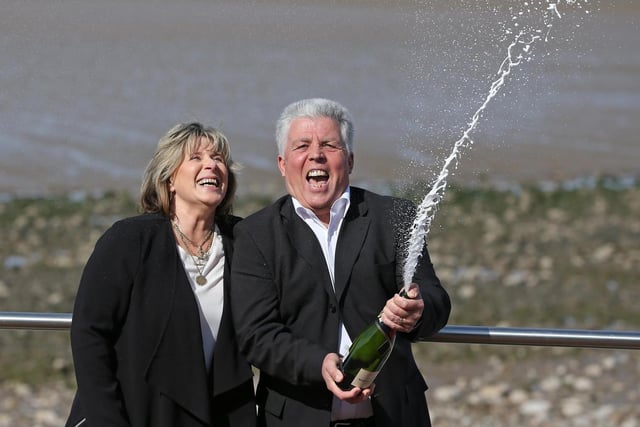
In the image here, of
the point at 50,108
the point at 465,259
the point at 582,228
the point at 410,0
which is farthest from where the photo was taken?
the point at 410,0

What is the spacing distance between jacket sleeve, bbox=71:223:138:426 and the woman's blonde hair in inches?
9.4

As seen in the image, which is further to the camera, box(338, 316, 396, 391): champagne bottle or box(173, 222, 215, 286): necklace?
box(173, 222, 215, 286): necklace

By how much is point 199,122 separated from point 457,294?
23.1 ft

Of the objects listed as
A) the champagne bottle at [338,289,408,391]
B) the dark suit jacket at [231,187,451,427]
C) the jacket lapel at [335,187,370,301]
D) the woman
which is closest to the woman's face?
the woman

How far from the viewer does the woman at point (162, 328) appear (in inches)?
126

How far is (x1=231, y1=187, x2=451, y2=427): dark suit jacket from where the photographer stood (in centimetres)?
317

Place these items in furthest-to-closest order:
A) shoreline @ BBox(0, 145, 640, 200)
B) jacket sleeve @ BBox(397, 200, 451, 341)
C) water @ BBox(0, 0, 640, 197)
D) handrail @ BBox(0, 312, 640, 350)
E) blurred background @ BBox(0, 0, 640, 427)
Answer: water @ BBox(0, 0, 640, 197), shoreline @ BBox(0, 145, 640, 200), blurred background @ BBox(0, 0, 640, 427), handrail @ BBox(0, 312, 640, 350), jacket sleeve @ BBox(397, 200, 451, 341)

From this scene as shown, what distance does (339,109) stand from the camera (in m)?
3.29

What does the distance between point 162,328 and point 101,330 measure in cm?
16

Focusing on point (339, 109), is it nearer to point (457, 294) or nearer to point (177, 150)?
point (177, 150)

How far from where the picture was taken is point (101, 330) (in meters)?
3.20

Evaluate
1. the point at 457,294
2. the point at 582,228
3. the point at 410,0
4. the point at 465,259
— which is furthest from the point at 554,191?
the point at 410,0

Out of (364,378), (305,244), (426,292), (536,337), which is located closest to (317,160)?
(305,244)

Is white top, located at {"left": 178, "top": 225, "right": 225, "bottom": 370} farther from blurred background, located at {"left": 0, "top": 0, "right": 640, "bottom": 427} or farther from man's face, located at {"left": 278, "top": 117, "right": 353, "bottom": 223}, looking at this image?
blurred background, located at {"left": 0, "top": 0, "right": 640, "bottom": 427}
